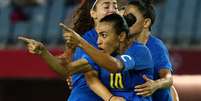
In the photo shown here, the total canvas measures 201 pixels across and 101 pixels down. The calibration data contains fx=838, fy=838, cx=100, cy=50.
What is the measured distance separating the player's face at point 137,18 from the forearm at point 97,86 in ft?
1.25

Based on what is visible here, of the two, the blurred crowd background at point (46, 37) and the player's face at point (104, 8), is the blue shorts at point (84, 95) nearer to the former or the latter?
the player's face at point (104, 8)

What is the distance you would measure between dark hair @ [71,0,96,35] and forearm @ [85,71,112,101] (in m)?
0.41

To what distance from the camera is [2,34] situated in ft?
36.0

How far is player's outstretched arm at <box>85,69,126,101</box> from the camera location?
4.45 m

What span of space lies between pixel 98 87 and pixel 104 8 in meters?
0.43

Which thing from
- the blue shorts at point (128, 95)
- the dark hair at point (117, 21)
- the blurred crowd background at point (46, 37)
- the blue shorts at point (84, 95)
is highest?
the dark hair at point (117, 21)

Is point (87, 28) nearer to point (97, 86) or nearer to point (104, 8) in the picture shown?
point (104, 8)

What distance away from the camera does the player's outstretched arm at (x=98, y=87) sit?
445 cm

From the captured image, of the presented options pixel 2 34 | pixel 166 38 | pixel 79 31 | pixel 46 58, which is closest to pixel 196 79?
pixel 79 31

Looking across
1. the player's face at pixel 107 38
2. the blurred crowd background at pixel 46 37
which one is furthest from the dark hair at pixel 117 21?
the blurred crowd background at pixel 46 37

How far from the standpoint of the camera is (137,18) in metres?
4.78

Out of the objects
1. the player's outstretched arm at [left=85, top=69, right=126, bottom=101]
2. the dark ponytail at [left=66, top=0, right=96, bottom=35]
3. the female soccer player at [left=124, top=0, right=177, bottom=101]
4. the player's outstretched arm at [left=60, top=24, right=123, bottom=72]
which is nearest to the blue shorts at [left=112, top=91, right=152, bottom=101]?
the player's outstretched arm at [left=85, top=69, right=126, bottom=101]

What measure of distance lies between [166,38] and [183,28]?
0.26 m

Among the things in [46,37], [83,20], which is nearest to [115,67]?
[83,20]
